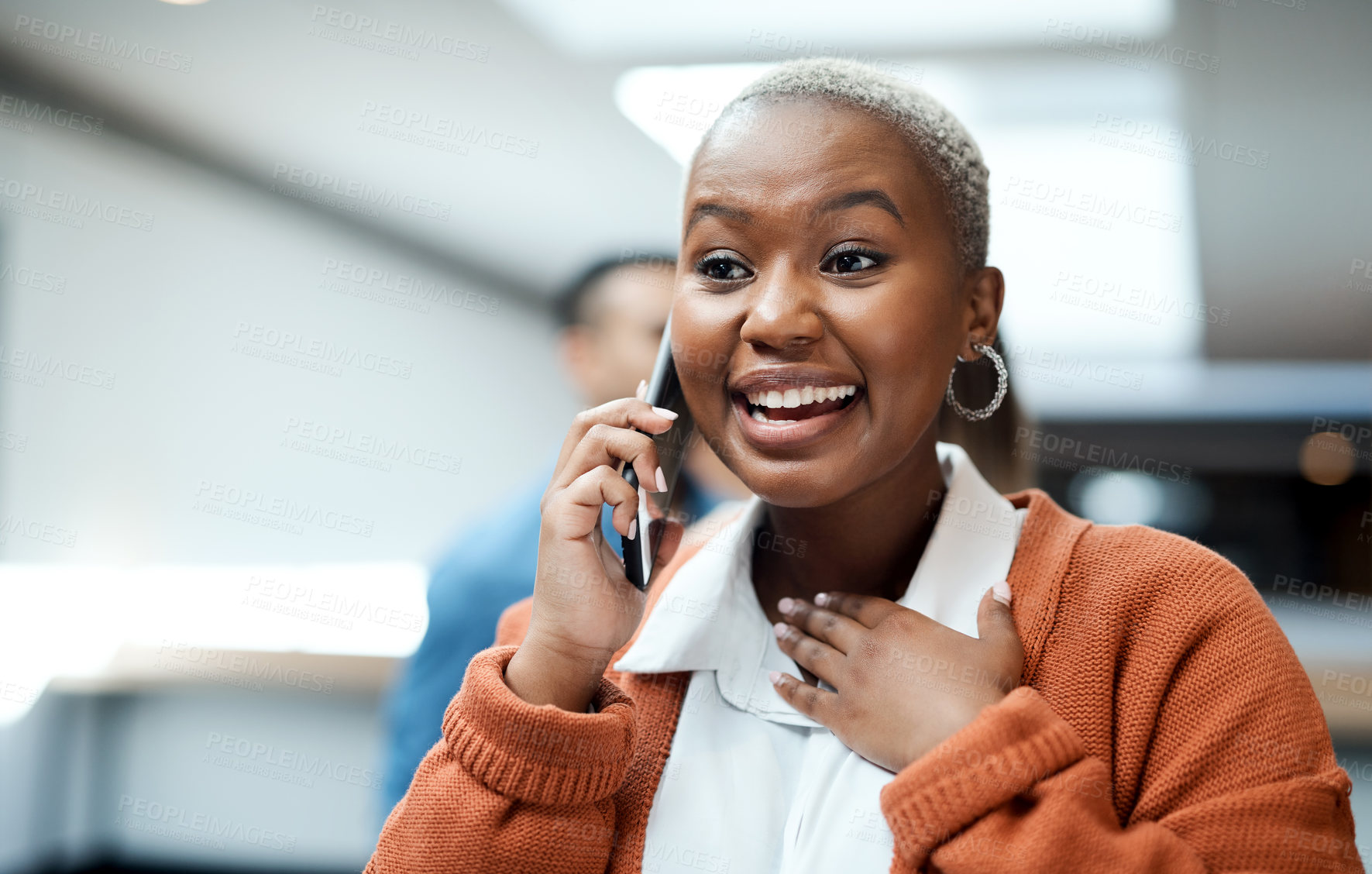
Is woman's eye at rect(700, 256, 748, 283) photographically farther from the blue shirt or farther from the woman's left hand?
the blue shirt

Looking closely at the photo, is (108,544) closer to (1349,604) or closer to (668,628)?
(668,628)

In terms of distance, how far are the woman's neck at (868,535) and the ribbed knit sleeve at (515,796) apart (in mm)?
275

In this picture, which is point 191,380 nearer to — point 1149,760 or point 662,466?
point 662,466

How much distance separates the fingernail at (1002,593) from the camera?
0.82 meters

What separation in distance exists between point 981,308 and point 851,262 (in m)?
0.20

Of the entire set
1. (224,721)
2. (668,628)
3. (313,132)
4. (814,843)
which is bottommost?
(224,721)

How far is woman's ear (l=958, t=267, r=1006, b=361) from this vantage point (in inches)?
37.2

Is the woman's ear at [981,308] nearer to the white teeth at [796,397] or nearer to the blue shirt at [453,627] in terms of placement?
the white teeth at [796,397]

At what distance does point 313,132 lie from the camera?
3002 millimetres

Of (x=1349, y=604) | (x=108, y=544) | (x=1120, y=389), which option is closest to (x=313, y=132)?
(x=108, y=544)

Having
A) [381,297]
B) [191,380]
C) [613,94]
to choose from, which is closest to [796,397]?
[613,94]

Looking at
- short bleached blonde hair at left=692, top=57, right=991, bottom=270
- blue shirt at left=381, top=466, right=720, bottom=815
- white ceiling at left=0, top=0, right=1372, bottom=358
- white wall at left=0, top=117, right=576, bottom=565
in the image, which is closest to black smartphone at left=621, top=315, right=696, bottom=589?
short bleached blonde hair at left=692, top=57, right=991, bottom=270

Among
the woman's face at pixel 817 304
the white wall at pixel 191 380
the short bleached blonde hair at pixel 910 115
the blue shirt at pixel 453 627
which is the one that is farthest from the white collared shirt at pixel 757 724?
the white wall at pixel 191 380

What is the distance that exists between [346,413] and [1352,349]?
3677 millimetres
